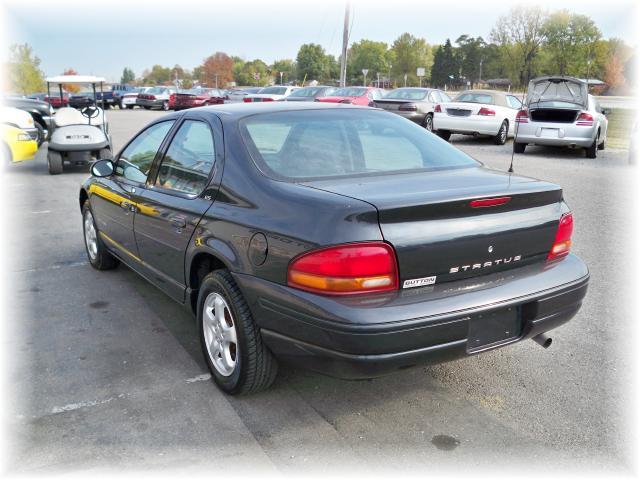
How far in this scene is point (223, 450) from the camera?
8.84 ft

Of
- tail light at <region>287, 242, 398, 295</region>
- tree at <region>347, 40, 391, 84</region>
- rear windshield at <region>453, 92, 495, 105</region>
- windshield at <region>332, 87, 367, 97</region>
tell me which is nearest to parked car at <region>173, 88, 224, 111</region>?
windshield at <region>332, 87, 367, 97</region>

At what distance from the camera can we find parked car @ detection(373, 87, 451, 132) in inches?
683

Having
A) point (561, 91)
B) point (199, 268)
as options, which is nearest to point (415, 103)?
point (561, 91)

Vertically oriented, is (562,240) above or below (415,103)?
below

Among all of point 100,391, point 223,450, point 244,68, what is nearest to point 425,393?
point 223,450

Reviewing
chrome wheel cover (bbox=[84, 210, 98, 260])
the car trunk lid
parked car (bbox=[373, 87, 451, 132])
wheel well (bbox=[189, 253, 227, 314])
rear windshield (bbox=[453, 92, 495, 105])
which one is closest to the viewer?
the car trunk lid

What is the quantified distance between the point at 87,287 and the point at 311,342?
3.05 meters

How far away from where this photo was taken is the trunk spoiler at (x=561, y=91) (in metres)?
13.6

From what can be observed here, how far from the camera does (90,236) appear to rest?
18.1 feet

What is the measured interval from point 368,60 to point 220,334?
123 metres

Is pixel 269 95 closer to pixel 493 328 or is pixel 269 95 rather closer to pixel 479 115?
pixel 479 115

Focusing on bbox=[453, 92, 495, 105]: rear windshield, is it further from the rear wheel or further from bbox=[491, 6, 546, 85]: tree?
bbox=[491, 6, 546, 85]: tree

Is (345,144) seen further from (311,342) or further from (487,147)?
(487,147)

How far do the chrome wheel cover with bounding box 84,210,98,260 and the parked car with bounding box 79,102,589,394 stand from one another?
1670mm
